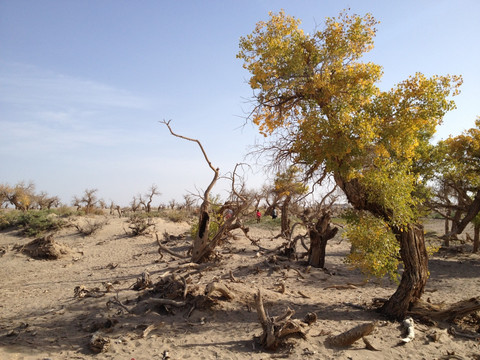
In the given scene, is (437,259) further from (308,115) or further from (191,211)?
(191,211)

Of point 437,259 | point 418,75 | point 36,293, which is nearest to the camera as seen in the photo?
point 418,75

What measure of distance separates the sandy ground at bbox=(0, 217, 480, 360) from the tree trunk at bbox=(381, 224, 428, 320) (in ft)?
1.43

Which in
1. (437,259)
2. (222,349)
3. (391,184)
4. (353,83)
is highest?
(353,83)

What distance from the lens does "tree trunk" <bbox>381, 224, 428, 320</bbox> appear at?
7.03 meters

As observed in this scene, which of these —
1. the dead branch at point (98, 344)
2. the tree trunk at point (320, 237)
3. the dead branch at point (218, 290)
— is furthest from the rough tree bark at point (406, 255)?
the dead branch at point (98, 344)

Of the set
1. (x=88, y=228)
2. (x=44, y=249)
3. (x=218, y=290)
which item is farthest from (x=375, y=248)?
(x=88, y=228)

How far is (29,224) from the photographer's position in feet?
63.1

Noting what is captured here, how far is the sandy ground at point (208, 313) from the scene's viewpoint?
5.59 metres

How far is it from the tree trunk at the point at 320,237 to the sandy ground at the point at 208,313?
0.42 meters

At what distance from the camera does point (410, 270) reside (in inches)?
279

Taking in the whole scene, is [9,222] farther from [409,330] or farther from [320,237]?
[409,330]

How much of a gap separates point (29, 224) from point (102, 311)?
14915mm

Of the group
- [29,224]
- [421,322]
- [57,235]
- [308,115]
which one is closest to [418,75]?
[308,115]

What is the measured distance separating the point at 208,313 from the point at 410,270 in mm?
4259
